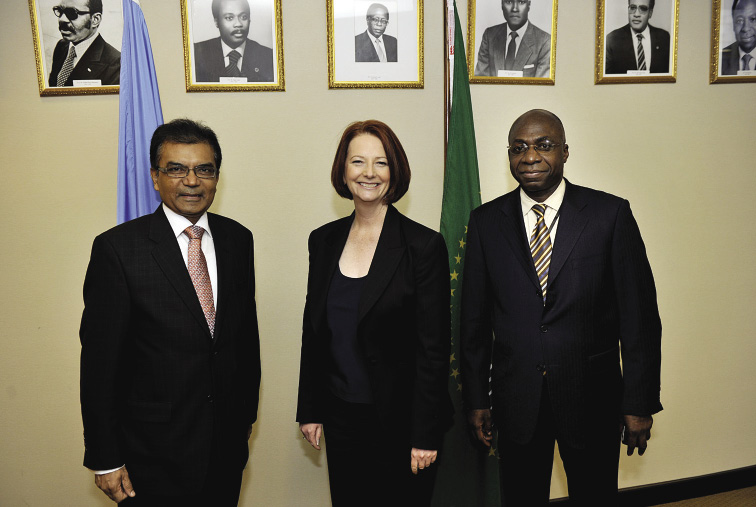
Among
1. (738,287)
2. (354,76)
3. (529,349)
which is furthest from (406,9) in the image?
(738,287)

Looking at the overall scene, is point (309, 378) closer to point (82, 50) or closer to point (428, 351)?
point (428, 351)

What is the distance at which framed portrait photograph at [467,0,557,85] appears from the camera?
264cm

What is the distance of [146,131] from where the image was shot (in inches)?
86.9

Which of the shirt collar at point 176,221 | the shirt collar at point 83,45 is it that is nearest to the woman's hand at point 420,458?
the shirt collar at point 176,221

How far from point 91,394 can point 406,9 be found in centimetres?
223

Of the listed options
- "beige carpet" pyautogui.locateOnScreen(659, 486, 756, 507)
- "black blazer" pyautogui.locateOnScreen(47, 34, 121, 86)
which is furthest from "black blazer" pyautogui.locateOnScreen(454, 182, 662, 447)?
"black blazer" pyautogui.locateOnScreen(47, 34, 121, 86)

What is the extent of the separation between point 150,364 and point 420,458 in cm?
93

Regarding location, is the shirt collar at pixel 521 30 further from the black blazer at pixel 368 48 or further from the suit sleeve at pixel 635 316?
the suit sleeve at pixel 635 316

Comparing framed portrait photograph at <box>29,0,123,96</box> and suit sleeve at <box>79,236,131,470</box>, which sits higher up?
framed portrait photograph at <box>29,0,123,96</box>

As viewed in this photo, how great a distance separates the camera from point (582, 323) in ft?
5.75

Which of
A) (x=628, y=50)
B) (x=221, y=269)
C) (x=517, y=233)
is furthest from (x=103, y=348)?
(x=628, y=50)

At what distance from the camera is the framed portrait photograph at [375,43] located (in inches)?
101

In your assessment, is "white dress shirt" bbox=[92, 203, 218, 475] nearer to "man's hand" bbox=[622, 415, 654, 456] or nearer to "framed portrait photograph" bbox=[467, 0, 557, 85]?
"man's hand" bbox=[622, 415, 654, 456]

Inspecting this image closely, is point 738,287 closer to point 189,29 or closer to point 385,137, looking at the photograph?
point 385,137
